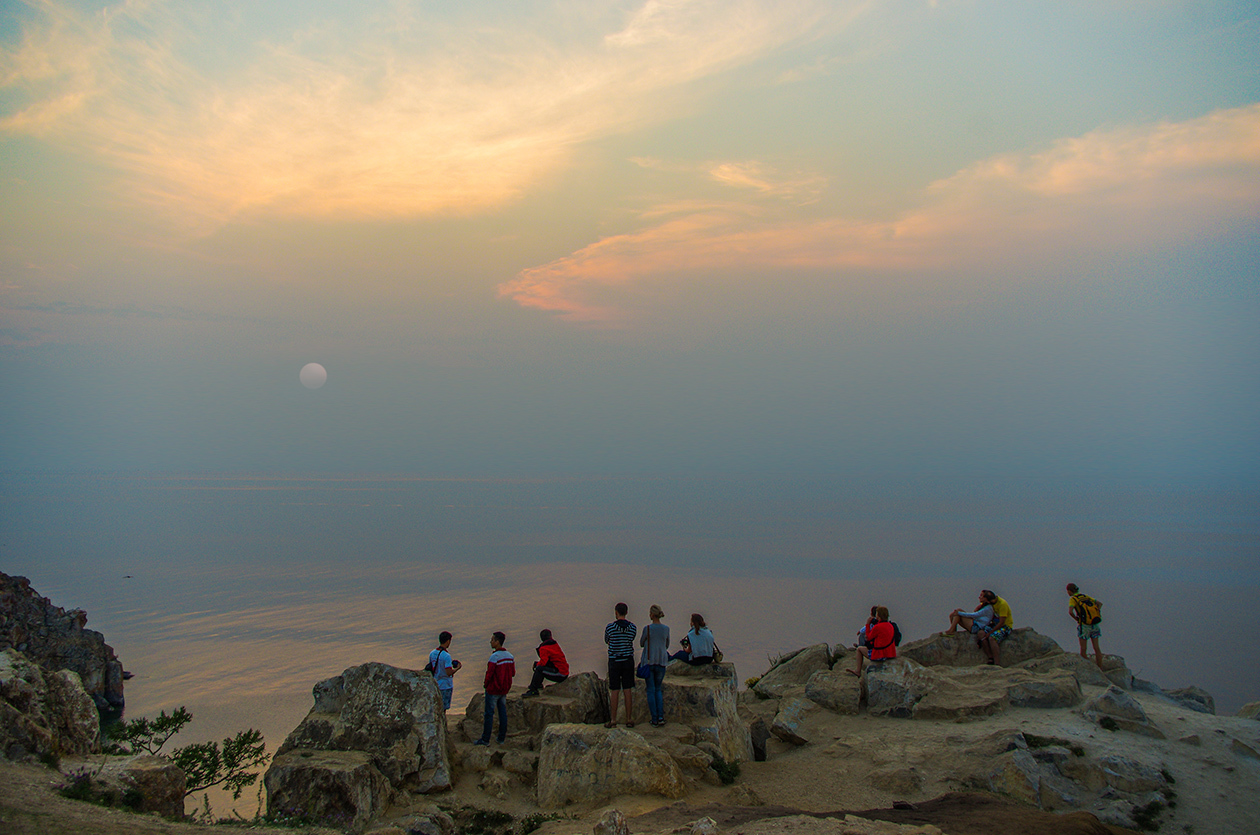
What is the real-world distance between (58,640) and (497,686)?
63.8 feet

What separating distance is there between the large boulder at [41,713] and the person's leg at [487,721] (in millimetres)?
5808

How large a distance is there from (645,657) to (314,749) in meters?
5.70

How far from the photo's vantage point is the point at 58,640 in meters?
23.4

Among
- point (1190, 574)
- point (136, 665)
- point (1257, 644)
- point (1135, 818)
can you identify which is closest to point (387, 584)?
point (136, 665)

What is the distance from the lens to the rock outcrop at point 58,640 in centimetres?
2273

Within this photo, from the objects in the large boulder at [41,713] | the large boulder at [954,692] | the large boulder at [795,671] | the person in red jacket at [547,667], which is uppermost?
the large boulder at [41,713]

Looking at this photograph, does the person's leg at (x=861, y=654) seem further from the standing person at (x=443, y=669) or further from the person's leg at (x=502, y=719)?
the standing person at (x=443, y=669)

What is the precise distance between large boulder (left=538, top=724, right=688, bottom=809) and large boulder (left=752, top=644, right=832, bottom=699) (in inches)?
274

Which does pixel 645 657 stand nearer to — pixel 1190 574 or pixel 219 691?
pixel 219 691

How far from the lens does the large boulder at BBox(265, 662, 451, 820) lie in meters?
10.5

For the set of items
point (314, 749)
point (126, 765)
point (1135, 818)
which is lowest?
point (1135, 818)

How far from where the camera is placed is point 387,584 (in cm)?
4275

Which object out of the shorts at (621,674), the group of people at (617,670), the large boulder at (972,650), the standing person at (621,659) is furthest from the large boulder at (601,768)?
the large boulder at (972,650)

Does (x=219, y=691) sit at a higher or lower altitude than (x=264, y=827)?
lower
